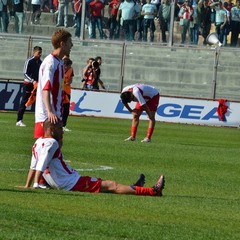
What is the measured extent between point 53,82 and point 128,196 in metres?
1.69

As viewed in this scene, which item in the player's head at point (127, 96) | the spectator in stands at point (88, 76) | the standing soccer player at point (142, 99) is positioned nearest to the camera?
the player's head at point (127, 96)

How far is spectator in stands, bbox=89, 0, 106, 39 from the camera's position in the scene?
141 ft

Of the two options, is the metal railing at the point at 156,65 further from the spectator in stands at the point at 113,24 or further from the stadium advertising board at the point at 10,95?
the stadium advertising board at the point at 10,95

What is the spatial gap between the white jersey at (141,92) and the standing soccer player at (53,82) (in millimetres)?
11491

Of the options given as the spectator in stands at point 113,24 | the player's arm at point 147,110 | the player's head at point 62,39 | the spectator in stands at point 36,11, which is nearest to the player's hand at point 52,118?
the player's head at point 62,39

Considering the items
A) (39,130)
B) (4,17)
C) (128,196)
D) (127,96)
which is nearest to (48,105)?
(39,130)

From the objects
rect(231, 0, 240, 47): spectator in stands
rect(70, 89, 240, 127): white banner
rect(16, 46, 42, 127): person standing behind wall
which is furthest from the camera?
rect(231, 0, 240, 47): spectator in stands

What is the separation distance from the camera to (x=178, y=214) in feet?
36.3

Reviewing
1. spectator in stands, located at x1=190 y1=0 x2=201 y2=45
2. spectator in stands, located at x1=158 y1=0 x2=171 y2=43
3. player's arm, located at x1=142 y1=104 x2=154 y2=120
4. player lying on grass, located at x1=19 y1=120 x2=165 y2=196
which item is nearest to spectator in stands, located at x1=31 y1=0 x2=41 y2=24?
spectator in stands, located at x1=158 y1=0 x2=171 y2=43

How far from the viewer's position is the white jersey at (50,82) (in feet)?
41.8

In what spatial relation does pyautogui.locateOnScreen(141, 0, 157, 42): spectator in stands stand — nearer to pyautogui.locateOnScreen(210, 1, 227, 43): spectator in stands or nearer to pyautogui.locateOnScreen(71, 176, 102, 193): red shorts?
pyautogui.locateOnScreen(210, 1, 227, 43): spectator in stands

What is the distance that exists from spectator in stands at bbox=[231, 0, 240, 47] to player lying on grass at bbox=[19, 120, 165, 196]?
2954 cm

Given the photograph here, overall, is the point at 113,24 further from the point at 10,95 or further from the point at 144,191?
the point at 144,191

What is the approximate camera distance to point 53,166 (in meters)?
12.7
